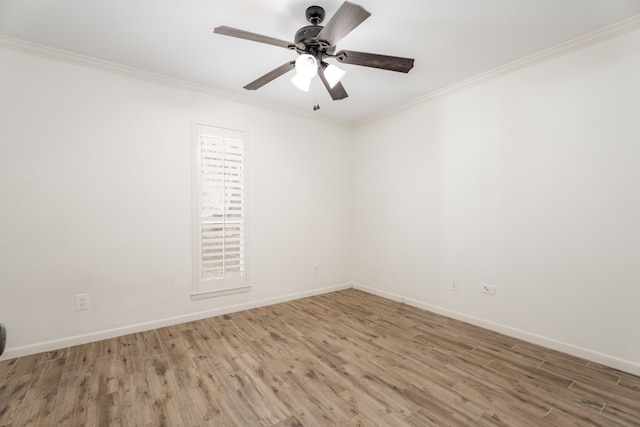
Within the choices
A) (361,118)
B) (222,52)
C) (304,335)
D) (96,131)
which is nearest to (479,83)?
(361,118)

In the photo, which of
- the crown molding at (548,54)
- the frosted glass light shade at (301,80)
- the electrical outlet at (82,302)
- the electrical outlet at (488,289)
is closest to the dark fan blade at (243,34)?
the frosted glass light shade at (301,80)

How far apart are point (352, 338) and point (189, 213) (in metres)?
2.08

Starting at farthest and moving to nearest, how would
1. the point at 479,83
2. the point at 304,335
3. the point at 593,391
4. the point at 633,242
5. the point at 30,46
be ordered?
the point at 479,83 < the point at 304,335 < the point at 30,46 < the point at 633,242 < the point at 593,391

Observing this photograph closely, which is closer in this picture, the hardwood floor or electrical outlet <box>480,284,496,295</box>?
the hardwood floor

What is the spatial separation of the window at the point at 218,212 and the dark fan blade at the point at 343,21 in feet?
6.05

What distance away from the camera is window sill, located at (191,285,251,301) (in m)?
3.14

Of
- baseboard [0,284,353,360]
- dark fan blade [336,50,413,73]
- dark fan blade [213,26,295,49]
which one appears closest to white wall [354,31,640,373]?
dark fan blade [336,50,413,73]

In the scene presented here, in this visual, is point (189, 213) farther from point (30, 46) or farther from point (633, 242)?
point (633, 242)

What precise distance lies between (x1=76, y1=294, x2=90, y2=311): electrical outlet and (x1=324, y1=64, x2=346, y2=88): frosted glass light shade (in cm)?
278

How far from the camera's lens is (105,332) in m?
2.64

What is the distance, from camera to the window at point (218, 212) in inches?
124

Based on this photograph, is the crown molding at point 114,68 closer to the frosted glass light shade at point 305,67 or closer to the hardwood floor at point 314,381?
the frosted glass light shade at point 305,67

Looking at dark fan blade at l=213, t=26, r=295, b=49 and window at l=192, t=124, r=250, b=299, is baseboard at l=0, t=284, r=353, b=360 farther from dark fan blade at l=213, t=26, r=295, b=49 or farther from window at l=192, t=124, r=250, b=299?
dark fan blade at l=213, t=26, r=295, b=49

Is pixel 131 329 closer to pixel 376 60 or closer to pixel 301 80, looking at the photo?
pixel 301 80
